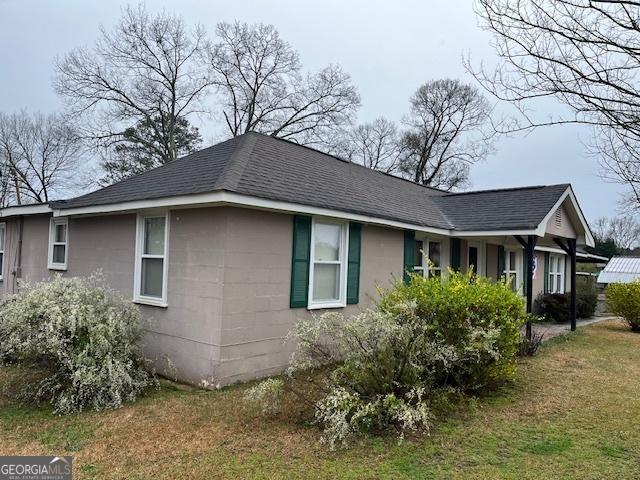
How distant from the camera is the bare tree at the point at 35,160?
2917 centimetres

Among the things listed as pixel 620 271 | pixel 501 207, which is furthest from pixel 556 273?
pixel 620 271

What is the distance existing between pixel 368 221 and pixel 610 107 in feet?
15.9

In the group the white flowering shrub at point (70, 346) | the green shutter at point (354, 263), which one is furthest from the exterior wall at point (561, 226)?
the white flowering shrub at point (70, 346)

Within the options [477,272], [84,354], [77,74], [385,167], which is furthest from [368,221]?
[385,167]

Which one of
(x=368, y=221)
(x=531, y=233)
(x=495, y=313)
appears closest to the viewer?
(x=495, y=313)

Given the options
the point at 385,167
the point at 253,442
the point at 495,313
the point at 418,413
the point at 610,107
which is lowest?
the point at 253,442

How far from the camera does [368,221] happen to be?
8.40 meters

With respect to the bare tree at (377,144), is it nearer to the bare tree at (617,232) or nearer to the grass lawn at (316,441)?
the bare tree at (617,232)

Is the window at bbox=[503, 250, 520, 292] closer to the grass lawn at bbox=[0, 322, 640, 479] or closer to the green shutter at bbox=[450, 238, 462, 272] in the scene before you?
the green shutter at bbox=[450, 238, 462, 272]

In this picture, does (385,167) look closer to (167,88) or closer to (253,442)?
(167,88)

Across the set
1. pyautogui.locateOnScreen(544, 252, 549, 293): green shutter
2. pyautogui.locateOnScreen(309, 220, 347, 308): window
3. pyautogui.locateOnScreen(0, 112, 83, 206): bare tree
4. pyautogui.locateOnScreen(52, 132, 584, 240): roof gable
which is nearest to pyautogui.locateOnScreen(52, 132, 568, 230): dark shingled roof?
pyautogui.locateOnScreen(52, 132, 584, 240): roof gable

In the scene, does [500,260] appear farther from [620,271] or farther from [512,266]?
[620,271]

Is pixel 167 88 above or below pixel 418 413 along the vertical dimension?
above

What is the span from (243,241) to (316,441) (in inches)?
122
